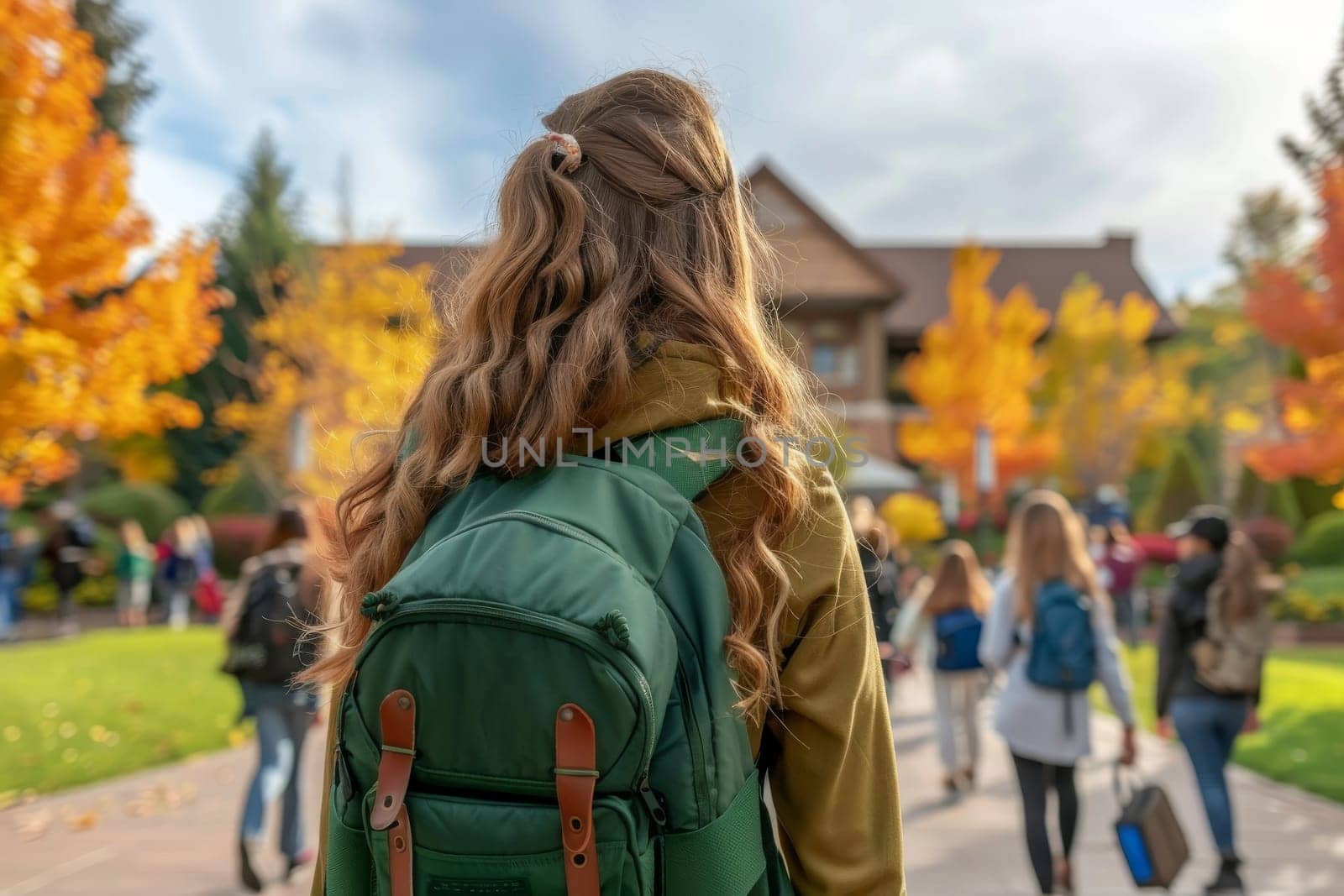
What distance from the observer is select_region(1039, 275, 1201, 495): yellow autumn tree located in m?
29.0

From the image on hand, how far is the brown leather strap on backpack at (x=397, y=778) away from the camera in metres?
1.15

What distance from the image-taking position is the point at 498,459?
1348 mm

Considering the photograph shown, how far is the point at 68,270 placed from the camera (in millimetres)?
6770

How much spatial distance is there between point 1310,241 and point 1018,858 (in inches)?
218

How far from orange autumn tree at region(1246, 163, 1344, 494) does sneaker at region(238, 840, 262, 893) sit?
781 cm

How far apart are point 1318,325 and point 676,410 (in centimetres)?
805

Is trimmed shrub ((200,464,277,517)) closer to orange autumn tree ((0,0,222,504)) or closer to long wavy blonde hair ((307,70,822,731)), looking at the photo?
orange autumn tree ((0,0,222,504))

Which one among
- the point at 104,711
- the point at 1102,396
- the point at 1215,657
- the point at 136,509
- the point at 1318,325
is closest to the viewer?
the point at 1215,657

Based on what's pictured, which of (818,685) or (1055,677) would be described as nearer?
(818,685)

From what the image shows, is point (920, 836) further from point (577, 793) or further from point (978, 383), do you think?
point (978, 383)

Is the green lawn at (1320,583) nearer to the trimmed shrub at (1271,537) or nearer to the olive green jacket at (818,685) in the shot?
the trimmed shrub at (1271,537)

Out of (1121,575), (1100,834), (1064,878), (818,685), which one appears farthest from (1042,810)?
(1121,575)

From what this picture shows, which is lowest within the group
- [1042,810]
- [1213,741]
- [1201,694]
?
[1042,810]

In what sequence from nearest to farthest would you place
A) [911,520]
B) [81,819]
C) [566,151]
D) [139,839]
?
1. [566,151]
2. [139,839]
3. [81,819]
4. [911,520]
